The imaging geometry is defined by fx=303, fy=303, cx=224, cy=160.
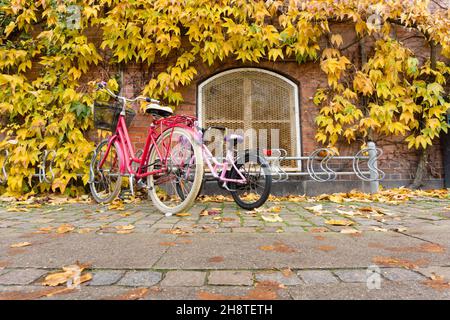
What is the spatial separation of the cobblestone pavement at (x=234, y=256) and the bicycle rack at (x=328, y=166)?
1626 mm

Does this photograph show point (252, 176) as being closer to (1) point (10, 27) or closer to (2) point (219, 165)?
(2) point (219, 165)

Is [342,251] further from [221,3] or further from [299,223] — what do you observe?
[221,3]

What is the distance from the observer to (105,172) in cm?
357

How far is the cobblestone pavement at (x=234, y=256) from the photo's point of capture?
3.39ft

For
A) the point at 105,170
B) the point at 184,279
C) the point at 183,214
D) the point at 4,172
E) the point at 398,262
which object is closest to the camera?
the point at 184,279

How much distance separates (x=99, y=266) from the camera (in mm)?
1288

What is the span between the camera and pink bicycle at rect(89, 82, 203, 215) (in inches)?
104

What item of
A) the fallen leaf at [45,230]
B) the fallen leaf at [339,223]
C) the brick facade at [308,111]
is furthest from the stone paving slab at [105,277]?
the brick facade at [308,111]

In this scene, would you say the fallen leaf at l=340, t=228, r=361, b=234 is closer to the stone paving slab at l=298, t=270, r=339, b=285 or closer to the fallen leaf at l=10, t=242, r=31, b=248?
the stone paving slab at l=298, t=270, r=339, b=285

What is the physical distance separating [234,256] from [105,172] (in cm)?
262

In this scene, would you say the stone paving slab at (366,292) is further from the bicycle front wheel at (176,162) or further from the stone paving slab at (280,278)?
the bicycle front wheel at (176,162)

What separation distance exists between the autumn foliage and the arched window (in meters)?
0.35

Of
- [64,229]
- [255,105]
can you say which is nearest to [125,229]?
[64,229]

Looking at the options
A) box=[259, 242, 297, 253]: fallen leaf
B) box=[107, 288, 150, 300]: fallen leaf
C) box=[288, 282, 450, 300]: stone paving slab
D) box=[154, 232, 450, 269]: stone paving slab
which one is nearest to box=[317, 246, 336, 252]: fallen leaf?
box=[154, 232, 450, 269]: stone paving slab
